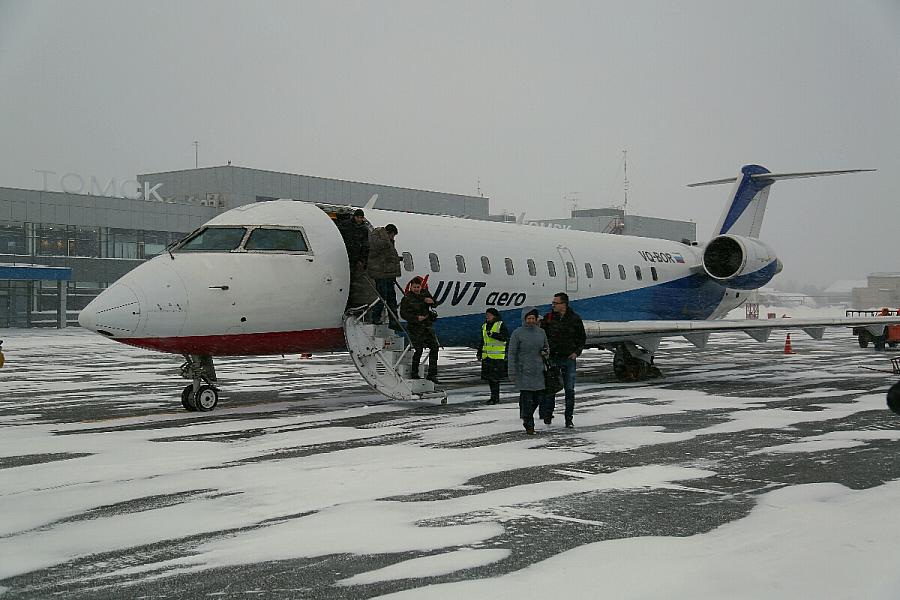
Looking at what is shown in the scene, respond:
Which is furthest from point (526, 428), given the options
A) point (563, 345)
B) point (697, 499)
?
point (697, 499)

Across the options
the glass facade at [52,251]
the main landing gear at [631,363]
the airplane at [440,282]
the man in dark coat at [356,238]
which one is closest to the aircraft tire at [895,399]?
the airplane at [440,282]

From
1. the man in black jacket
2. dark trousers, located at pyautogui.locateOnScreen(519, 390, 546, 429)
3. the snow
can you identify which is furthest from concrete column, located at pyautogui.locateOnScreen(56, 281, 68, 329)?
the snow

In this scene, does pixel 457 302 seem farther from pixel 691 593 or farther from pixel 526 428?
pixel 691 593

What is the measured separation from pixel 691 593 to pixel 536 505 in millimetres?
2336

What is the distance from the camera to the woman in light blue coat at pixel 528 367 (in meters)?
11.3

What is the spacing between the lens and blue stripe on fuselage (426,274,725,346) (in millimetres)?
17125

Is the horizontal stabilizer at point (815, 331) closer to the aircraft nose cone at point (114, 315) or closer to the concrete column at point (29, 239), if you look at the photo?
the aircraft nose cone at point (114, 315)

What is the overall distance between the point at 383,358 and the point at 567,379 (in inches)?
137

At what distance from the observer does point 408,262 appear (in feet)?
52.3

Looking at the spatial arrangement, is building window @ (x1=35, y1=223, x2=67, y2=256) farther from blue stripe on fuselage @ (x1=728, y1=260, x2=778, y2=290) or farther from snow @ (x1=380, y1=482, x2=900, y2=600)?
snow @ (x1=380, y1=482, x2=900, y2=600)

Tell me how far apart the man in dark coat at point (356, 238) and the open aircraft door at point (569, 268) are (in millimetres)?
5685

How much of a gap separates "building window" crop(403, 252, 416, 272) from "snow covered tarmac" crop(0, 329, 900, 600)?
2333mm

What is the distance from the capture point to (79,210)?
58219 mm

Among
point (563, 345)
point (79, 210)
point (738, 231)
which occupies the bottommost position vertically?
point (563, 345)
